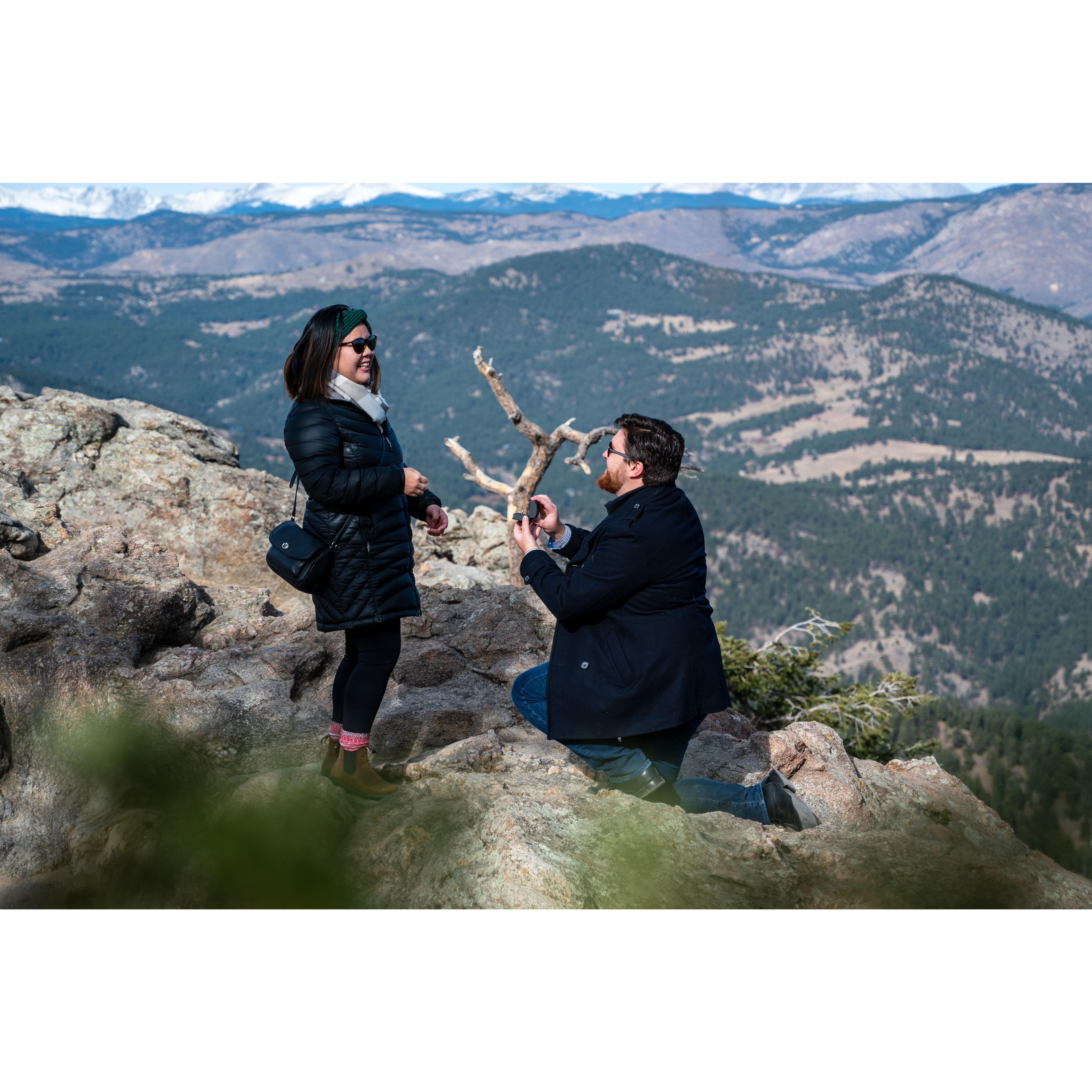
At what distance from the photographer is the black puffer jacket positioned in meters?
4.06

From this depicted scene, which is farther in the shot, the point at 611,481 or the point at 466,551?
the point at 466,551

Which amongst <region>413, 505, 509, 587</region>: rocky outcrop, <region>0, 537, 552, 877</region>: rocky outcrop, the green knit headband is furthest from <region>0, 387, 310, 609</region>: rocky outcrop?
the green knit headband

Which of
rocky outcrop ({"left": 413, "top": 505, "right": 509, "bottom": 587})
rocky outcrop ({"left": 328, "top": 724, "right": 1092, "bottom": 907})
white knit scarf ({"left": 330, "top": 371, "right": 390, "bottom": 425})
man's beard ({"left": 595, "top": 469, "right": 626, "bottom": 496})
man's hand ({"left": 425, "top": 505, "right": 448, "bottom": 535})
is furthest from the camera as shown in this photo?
rocky outcrop ({"left": 413, "top": 505, "right": 509, "bottom": 587})

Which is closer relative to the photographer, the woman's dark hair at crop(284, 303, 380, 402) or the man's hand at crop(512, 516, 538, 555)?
the woman's dark hair at crop(284, 303, 380, 402)

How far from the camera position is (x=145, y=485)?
10484 mm

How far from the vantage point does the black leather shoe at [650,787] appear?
178 inches

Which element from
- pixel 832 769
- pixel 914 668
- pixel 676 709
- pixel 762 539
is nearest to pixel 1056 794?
pixel 832 769

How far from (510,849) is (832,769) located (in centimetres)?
252

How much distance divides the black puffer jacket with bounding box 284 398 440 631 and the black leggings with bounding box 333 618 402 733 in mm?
113

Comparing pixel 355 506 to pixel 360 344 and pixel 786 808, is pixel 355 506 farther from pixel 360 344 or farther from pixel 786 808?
pixel 786 808

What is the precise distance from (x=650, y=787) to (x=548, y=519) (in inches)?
61.9

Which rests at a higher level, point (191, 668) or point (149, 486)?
point (149, 486)

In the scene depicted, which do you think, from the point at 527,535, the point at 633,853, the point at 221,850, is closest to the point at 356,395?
the point at 527,535

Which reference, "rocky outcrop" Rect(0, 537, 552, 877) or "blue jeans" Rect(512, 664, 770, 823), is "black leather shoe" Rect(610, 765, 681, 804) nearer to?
"blue jeans" Rect(512, 664, 770, 823)
